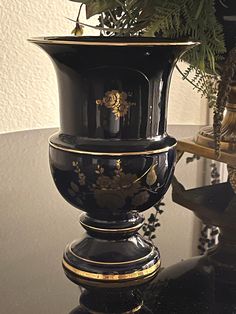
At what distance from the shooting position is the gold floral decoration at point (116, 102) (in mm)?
551

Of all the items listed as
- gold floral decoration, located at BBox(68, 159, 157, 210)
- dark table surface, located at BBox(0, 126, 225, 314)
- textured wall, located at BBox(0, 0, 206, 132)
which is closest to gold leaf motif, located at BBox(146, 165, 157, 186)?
gold floral decoration, located at BBox(68, 159, 157, 210)

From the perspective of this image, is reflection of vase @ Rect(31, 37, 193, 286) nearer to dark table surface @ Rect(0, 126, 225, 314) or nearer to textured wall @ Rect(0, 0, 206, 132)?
dark table surface @ Rect(0, 126, 225, 314)

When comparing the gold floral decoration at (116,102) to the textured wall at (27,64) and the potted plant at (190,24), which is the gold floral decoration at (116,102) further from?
the textured wall at (27,64)

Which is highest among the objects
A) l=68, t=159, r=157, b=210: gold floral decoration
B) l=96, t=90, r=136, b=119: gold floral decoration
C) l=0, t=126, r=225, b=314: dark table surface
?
l=96, t=90, r=136, b=119: gold floral decoration

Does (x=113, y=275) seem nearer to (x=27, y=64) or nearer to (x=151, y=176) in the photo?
(x=151, y=176)

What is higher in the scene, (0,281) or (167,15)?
(167,15)

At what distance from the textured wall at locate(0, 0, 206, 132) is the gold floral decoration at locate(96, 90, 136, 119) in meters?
1.01

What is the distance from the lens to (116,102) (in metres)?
0.55

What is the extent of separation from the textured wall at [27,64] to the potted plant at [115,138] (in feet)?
3.10

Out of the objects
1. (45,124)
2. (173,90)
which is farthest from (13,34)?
(173,90)

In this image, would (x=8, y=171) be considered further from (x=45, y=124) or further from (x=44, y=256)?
(x=45, y=124)

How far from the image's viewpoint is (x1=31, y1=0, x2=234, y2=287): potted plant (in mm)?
542

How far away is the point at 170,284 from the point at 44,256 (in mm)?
149

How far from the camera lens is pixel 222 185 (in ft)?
2.99
